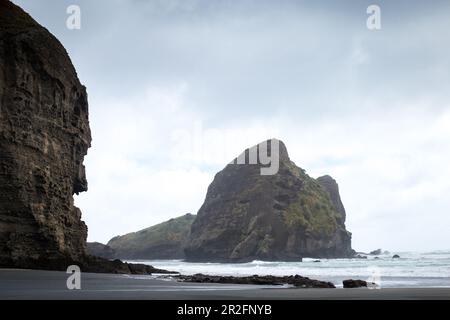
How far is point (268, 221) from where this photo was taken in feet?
440

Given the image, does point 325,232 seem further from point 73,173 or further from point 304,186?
point 73,173

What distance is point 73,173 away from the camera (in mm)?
44406

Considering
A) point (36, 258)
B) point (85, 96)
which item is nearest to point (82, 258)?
point (36, 258)

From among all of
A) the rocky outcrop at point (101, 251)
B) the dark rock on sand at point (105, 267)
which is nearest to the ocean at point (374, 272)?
the dark rock on sand at point (105, 267)

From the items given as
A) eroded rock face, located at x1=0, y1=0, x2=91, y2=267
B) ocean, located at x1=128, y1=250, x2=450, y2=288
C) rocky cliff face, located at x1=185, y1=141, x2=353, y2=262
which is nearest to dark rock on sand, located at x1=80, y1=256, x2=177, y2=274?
eroded rock face, located at x1=0, y1=0, x2=91, y2=267

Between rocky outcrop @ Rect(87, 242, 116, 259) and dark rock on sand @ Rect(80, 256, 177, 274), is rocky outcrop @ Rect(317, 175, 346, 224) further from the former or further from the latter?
dark rock on sand @ Rect(80, 256, 177, 274)

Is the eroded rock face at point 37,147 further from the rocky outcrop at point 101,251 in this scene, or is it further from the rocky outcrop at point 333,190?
the rocky outcrop at point 333,190

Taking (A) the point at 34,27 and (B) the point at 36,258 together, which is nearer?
(B) the point at 36,258

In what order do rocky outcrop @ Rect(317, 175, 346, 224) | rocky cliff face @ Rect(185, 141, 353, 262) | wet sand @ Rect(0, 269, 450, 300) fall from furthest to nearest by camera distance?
rocky outcrop @ Rect(317, 175, 346, 224) < rocky cliff face @ Rect(185, 141, 353, 262) < wet sand @ Rect(0, 269, 450, 300)

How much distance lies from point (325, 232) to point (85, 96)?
10665 centimetres

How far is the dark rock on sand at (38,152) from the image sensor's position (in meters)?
34.9

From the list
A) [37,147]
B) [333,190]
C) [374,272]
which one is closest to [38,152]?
[37,147]

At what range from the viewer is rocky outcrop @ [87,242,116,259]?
15415cm

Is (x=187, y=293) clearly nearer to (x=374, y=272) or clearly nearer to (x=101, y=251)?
(x=374, y=272)
